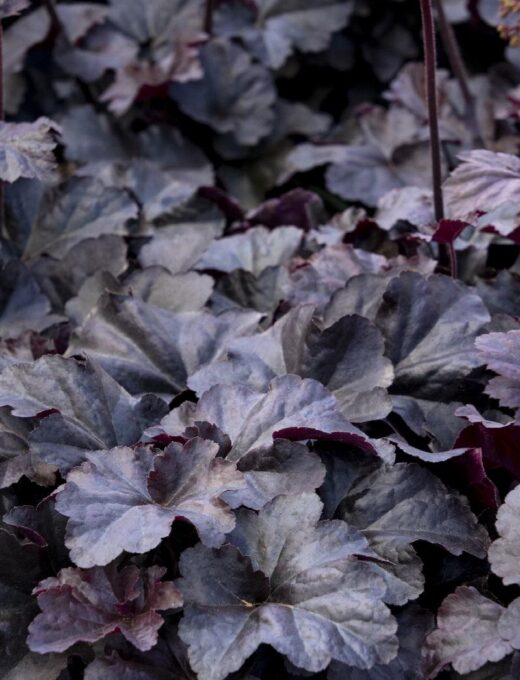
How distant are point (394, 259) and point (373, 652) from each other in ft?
2.39

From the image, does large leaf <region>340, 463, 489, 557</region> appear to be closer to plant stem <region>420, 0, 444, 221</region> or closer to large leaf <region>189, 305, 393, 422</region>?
large leaf <region>189, 305, 393, 422</region>

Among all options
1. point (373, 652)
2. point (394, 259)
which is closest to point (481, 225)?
point (394, 259)

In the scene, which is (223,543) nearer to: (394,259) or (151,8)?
(394,259)

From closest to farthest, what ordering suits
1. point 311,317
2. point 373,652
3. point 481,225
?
1. point 373,652
2. point 311,317
3. point 481,225

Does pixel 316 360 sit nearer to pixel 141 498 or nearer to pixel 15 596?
pixel 141 498

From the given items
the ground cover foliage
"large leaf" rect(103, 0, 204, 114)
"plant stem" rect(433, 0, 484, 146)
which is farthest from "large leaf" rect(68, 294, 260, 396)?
"large leaf" rect(103, 0, 204, 114)

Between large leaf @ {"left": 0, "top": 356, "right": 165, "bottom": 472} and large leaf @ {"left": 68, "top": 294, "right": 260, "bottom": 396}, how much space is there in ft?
0.30

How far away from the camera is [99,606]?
957 mm

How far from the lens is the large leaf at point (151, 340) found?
49.5 inches

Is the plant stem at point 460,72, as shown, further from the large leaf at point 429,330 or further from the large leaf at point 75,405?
the large leaf at point 75,405

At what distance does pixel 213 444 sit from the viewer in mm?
1013

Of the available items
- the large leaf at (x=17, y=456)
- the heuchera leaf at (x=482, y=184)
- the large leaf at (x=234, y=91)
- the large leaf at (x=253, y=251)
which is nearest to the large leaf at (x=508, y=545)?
the heuchera leaf at (x=482, y=184)

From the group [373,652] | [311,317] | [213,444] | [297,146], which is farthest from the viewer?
[297,146]

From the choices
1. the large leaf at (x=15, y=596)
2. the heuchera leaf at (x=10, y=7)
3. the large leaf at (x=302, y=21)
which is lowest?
the large leaf at (x=15, y=596)
